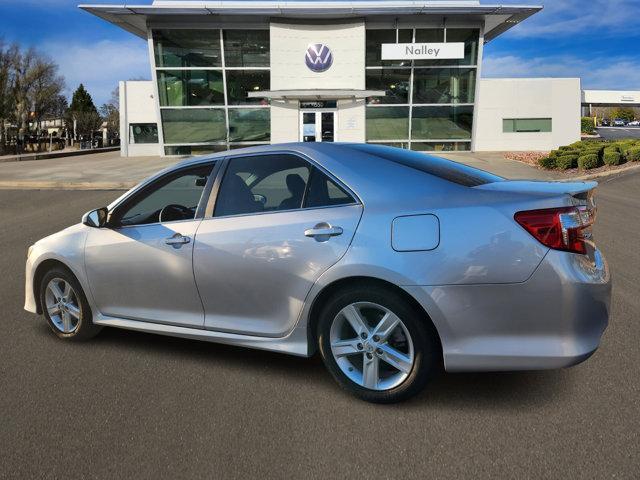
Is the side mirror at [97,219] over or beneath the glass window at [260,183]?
beneath

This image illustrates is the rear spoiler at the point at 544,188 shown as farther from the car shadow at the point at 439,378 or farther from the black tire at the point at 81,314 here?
the black tire at the point at 81,314

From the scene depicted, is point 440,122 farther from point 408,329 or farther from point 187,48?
point 408,329

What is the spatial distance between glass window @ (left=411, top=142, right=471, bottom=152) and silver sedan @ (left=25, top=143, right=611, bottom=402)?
1046 inches

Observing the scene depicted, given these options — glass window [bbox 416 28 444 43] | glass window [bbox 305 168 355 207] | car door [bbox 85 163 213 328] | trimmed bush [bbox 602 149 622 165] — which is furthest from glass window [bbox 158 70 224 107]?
glass window [bbox 305 168 355 207]

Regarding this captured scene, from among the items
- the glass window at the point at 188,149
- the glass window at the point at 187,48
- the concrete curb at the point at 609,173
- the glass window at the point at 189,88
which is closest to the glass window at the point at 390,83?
the glass window at the point at 189,88

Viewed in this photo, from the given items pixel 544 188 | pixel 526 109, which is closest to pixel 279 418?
pixel 544 188

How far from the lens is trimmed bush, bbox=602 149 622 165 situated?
17828mm

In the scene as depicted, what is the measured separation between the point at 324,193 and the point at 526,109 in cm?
3047

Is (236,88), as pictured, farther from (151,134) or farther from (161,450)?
(161,450)

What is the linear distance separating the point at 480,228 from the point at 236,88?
27.9m

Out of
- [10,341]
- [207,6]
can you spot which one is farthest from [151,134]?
[10,341]

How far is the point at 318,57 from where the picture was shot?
28.7 meters

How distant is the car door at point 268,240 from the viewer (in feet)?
10.6

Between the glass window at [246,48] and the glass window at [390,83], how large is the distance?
5577mm
